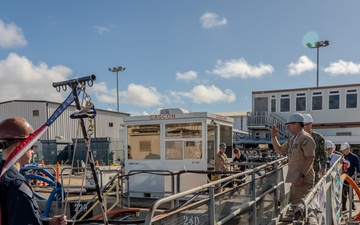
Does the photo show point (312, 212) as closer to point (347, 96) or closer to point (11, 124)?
point (11, 124)

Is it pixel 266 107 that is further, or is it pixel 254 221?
pixel 266 107

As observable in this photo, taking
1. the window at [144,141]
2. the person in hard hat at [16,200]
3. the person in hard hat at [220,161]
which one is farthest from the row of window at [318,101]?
the person in hard hat at [16,200]

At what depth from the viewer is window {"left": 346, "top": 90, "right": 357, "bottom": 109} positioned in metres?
24.2

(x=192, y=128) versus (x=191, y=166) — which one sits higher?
(x=192, y=128)

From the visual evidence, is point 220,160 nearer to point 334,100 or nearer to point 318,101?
point 318,101

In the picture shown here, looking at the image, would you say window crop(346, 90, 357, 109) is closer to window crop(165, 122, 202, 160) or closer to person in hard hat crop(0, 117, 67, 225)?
window crop(165, 122, 202, 160)

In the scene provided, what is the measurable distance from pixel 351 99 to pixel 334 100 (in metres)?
1.13

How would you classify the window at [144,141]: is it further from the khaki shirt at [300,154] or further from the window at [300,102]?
the window at [300,102]

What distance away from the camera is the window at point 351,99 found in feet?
79.4

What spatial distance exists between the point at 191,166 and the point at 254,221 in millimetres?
3944

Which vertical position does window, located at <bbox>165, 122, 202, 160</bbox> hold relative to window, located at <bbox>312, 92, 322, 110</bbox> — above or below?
below

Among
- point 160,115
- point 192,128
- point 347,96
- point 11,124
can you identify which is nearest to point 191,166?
point 192,128

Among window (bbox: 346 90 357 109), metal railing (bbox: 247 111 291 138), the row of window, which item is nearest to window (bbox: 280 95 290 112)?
the row of window

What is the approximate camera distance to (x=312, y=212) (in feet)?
9.64
